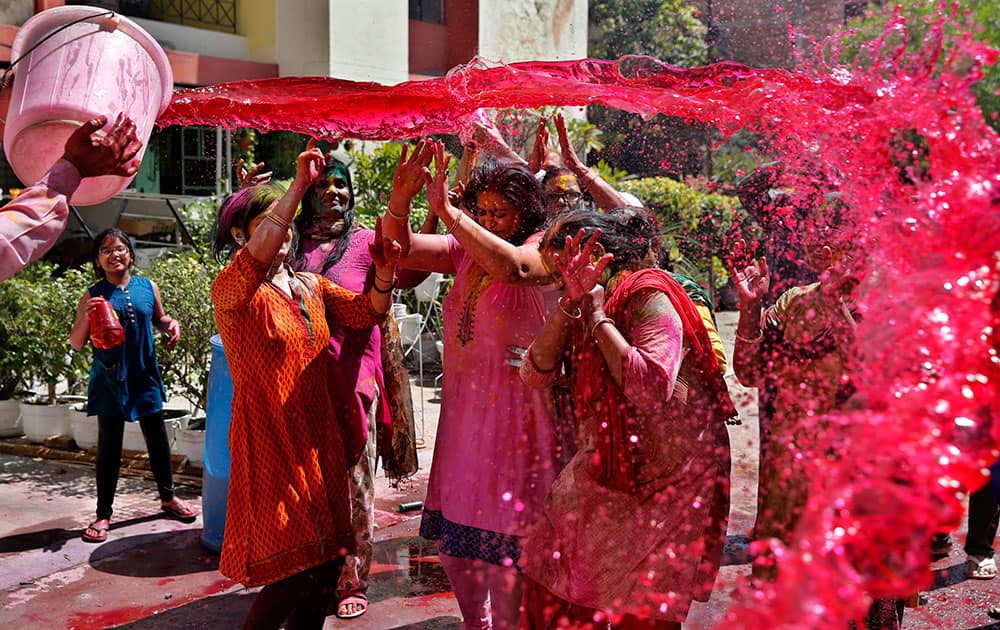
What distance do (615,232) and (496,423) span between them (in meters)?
0.83

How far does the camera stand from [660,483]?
274 cm

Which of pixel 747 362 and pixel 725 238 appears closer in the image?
pixel 747 362

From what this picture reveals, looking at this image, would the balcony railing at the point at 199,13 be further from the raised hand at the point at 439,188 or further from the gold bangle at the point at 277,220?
the gold bangle at the point at 277,220

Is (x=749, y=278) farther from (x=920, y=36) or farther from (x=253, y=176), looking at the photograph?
(x=253, y=176)

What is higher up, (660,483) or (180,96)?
(180,96)

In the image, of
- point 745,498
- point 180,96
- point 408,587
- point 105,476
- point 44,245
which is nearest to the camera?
point 44,245

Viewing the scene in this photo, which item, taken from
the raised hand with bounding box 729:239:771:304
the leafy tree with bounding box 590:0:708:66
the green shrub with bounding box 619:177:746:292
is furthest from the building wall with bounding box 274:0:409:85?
the raised hand with bounding box 729:239:771:304

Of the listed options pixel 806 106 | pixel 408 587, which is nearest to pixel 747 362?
pixel 806 106

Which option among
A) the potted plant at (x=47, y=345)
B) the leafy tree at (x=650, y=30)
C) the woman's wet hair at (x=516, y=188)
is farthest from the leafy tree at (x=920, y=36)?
the leafy tree at (x=650, y=30)

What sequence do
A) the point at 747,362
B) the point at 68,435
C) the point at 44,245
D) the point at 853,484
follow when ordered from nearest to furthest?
1. the point at 853,484
2. the point at 44,245
3. the point at 747,362
4. the point at 68,435

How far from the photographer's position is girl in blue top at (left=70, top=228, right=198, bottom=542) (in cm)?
496

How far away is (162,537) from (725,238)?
750 centimetres

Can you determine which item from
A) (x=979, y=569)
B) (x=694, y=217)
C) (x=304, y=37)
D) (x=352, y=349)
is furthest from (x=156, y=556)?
(x=694, y=217)

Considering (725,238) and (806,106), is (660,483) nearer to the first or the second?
(806,106)
